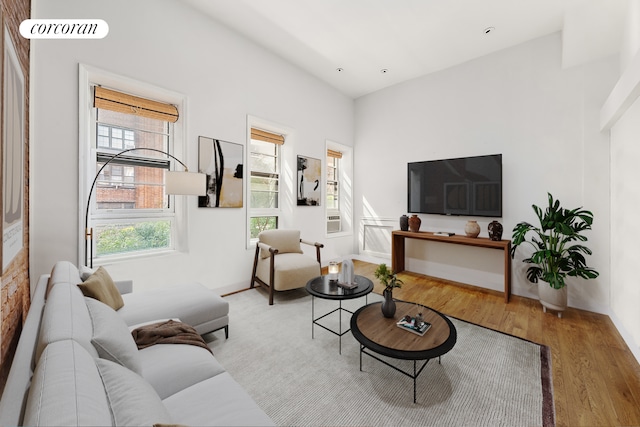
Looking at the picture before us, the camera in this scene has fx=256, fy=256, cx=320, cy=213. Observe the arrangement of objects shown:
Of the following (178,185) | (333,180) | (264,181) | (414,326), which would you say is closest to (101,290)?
(178,185)

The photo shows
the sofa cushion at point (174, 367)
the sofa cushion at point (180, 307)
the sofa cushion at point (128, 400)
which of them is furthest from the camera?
the sofa cushion at point (180, 307)

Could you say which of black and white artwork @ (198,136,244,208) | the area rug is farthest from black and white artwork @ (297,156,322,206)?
the area rug

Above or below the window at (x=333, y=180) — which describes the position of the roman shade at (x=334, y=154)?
above

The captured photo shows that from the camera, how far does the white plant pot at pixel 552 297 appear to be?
272 cm

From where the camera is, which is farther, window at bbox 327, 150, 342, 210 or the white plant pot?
window at bbox 327, 150, 342, 210

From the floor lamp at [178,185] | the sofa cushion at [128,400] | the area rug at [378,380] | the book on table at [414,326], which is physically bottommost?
the area rug at [378,380]

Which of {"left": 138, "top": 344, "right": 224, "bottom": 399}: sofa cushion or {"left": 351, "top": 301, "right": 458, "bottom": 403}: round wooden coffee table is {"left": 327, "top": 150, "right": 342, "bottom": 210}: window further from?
{"left": 138, "top": 344, "right": 224, "bottom": 399}: sofa cushion

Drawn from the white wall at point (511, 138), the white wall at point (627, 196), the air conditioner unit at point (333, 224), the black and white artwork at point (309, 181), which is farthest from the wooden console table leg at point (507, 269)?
the air conditioner unit at point (333, 224)

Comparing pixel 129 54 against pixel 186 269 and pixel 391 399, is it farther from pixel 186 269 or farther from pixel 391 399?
pixel 391 399

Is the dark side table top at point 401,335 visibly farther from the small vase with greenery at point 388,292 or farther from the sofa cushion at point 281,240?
the sofa cushion at point 281,240

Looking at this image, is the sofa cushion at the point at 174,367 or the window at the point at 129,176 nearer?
the sofa cushion at the point at 174,367

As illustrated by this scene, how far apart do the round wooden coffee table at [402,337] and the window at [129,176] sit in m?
2.45

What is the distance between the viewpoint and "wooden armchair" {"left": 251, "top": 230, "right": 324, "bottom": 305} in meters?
3.04

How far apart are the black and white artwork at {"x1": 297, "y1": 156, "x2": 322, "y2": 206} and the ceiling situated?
5.19 ft
